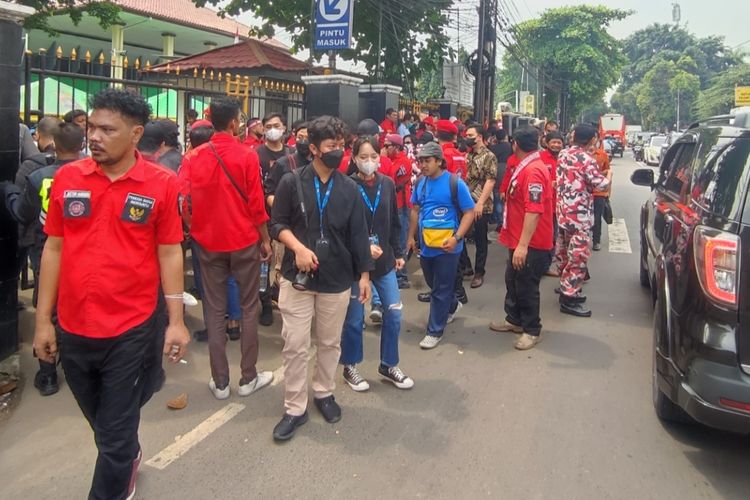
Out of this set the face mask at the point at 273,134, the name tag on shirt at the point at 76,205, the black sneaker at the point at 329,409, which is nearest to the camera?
the name tag on shirt at the point at 76,205

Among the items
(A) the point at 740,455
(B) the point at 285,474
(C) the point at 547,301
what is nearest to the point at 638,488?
(A) the point at 740,455

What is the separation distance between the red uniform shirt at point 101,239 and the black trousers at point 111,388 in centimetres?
7

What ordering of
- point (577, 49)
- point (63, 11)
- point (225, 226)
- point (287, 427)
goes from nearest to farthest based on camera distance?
point (287, 427), point (225, 226), point (63, 11), point (577, 49)

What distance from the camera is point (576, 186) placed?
5.80m

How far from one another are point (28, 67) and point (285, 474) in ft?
13.7

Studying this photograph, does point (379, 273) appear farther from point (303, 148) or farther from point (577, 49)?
point (577, 49)

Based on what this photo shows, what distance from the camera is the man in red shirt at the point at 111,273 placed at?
2408 mm

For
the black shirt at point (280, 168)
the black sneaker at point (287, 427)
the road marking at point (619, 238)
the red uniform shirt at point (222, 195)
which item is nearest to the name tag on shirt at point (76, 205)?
the red uniform shirt at point (222, 195)

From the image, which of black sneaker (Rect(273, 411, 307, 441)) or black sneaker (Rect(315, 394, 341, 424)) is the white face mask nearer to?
black sneaker (Rect(315, 394, 341, 424))

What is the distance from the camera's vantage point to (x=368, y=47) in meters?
14.4

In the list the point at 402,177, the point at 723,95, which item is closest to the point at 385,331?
the point at 402,177

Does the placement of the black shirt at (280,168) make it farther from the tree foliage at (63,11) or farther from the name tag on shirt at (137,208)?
the tree foliage at (63,11)

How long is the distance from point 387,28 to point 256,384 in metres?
11.6

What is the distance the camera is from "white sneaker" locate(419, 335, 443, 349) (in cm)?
496
